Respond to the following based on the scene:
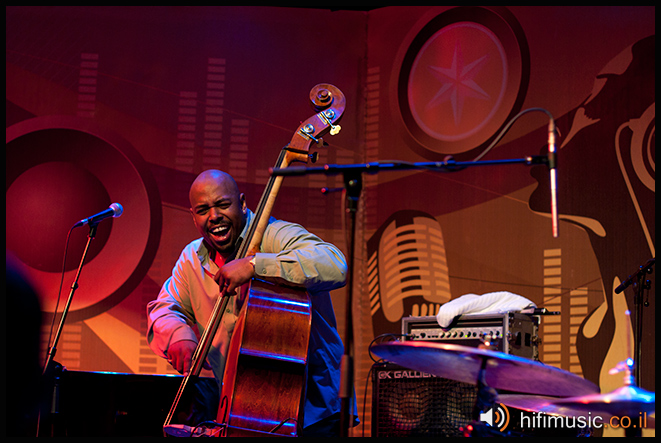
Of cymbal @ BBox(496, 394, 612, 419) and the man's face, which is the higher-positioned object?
the man's face

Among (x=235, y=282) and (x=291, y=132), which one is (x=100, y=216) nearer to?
Result: (x=235, y=282)

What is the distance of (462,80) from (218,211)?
281cm

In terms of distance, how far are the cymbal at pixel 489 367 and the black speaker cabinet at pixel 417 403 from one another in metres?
1.11

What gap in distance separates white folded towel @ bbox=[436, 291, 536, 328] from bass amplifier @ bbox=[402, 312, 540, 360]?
4 centimetres

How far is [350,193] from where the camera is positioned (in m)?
2.40

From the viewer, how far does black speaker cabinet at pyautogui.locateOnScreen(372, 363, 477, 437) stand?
3.52m

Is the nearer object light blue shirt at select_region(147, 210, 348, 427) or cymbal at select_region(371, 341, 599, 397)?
cymbal at select_region(371, 341, 599, 397)

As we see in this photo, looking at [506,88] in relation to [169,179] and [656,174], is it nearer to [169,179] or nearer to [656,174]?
[656,174]

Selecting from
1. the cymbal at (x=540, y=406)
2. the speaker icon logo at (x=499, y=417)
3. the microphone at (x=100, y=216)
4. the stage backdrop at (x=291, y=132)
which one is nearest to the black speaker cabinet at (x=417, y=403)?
the speaker icon logo at (x=499, y=417)

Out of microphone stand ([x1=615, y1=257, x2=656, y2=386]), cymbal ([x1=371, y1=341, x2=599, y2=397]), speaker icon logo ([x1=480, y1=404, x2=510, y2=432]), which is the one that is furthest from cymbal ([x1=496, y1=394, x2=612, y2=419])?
microphone stand ([x1=615, y1=257, x2=656, y2=386])

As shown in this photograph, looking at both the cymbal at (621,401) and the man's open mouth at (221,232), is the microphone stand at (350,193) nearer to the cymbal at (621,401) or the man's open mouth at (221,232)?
the cymbal at (621,401)

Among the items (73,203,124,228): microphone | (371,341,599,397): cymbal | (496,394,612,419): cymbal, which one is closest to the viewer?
(371,341,599,397): cymbal

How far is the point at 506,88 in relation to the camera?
17.3 feet

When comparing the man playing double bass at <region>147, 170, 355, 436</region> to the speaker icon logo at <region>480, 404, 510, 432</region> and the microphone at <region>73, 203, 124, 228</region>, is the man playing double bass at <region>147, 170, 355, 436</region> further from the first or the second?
the speaker icon logo at <region>480, 404, 510, 432</region>
